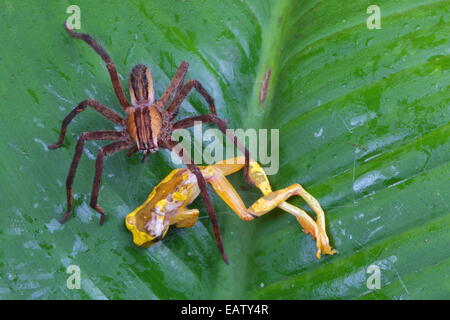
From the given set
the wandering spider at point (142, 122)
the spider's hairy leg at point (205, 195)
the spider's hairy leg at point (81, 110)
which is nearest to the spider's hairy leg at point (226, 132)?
the wandering spider at point (142, 122)

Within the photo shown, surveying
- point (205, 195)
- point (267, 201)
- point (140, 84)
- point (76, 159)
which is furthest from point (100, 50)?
point (267, 201)

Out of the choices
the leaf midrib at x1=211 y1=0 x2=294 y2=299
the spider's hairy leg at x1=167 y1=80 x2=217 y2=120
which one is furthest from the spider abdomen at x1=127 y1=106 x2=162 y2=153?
the leaf midrib at x1=211 y1=0 x2=294 y2=299

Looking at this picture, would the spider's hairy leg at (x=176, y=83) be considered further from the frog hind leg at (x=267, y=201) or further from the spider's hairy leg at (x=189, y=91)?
the frog hind leg at (x=267, y=201)

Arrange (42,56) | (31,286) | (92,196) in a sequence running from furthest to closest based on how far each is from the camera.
Answer: (42,56), (92,196), (31,286)

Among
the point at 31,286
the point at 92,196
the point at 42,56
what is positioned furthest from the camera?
the point at 42,56

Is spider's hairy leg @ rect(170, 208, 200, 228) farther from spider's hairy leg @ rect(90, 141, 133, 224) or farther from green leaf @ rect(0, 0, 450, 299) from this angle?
spider's hairy leg @ rect(90, 141, 133, 224)

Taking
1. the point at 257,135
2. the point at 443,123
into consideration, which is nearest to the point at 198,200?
the point at 257,135

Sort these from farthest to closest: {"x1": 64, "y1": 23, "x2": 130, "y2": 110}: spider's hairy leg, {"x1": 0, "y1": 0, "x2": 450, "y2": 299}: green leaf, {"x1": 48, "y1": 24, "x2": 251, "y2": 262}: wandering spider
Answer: {"x1": 64, "y1": 23, "x2": 130, "y2": 110}: spider's hairy leg
{"x1": 48, "y1": 24, "x2": 251, "y2": 262}: wandering spider
{"x1": 0, "y1": 0, "x2": 450, "y2": 299}: green leaf

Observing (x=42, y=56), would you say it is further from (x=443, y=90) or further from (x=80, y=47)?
(x=443, y=90)
